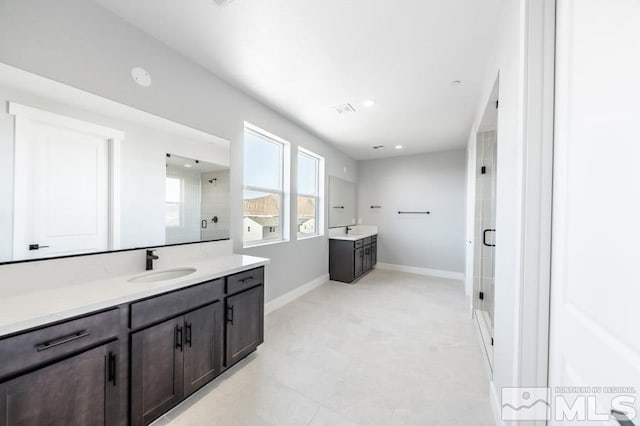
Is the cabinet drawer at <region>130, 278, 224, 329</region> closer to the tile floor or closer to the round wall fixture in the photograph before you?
the tile floor

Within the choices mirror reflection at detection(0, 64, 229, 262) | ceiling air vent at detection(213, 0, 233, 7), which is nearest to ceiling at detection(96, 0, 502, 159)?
ceiling air vent at detection(213, 0, 233, 7)

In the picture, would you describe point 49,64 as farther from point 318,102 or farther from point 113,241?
point 318,102

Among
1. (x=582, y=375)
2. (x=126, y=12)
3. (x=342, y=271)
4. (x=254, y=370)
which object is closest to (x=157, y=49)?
(x=126, y=12)

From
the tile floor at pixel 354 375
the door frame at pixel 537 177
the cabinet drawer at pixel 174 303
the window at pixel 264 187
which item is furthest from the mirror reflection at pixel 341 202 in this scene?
the door frame at pixel 537 177

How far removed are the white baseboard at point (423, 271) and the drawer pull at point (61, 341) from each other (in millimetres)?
5249

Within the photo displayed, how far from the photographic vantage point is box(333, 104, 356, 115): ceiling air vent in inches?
120

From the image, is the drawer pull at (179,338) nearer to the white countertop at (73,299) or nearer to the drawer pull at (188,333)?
the drawer pull at (188,333)

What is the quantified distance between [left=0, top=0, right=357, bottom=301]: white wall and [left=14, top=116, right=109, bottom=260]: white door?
0.35 metres

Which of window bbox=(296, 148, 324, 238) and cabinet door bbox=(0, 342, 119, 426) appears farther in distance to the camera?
window bbox=(296, 148, 324, 238)

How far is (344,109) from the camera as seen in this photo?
3123mm

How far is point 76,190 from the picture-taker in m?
1.51

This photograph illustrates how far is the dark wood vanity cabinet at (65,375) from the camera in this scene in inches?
38.6

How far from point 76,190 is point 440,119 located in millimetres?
3893

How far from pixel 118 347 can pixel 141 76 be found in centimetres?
183
